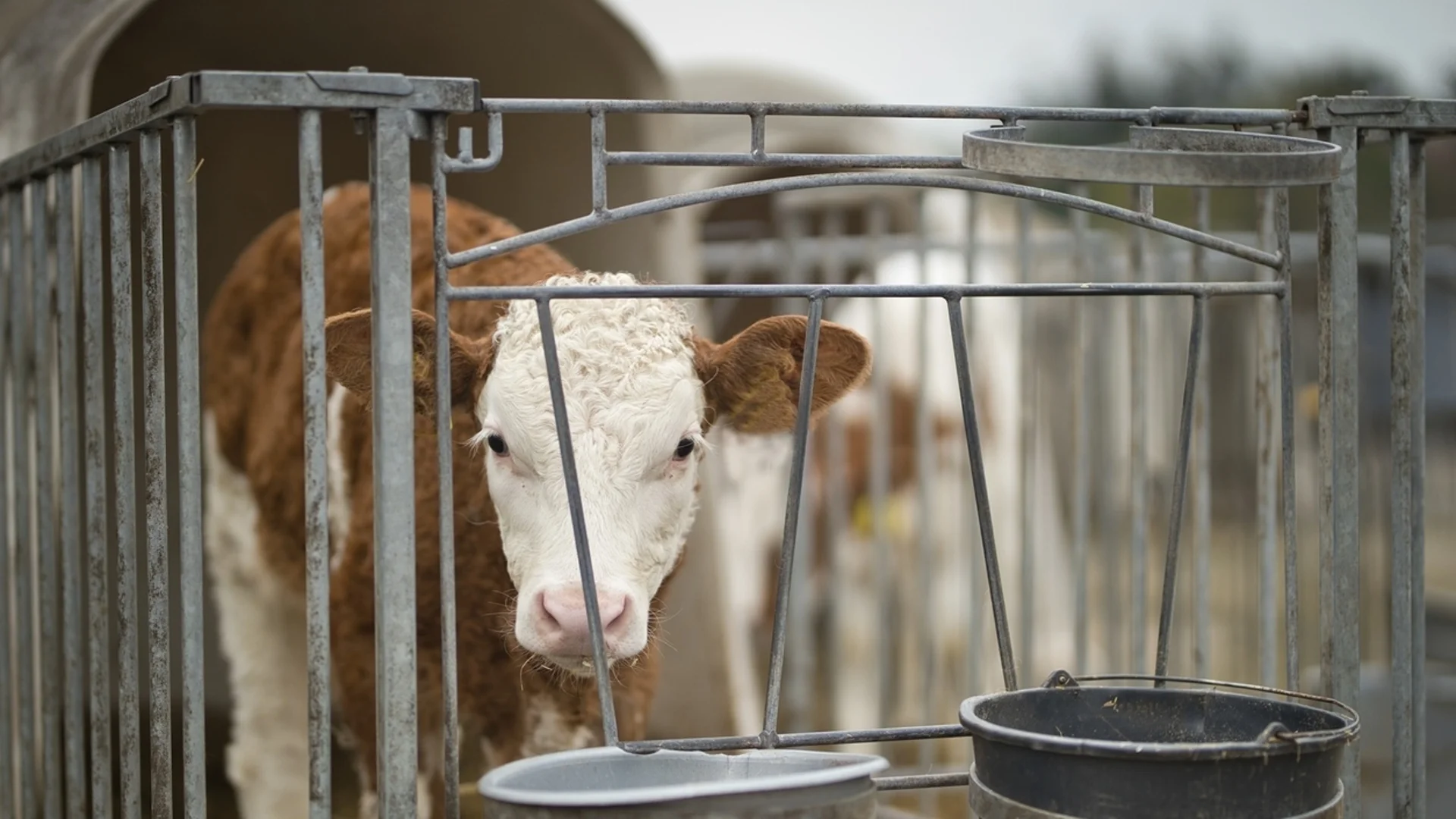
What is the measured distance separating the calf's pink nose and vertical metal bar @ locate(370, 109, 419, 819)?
44 cm

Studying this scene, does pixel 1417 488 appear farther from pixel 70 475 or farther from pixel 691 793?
pixel 70 475

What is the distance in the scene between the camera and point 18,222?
284cm

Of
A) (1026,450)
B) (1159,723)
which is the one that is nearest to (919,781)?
(1159,723)

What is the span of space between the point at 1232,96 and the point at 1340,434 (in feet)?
44.2

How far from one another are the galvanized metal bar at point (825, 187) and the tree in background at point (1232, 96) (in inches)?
306

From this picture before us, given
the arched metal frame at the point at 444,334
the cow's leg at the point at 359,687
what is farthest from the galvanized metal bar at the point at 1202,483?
the cow's leg at the point at 359,687

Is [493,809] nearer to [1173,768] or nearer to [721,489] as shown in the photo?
[1173,768]

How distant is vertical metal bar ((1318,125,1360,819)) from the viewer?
235 centimetres

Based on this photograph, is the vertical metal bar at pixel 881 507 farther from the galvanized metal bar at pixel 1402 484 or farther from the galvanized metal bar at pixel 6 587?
the galvanized metal bar at pixel 6 587

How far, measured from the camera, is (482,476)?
3.15m

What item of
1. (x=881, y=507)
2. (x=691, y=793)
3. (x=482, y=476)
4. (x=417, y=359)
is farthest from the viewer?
(x=881, y=507)

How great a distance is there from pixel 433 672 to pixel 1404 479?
78.3 inches

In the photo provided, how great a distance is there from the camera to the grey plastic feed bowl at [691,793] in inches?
68.2

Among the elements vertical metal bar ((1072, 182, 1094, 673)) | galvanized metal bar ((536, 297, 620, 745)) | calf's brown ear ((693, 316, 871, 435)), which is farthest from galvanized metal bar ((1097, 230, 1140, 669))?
galvanized metal bar ((536, 297, 620, 745))
